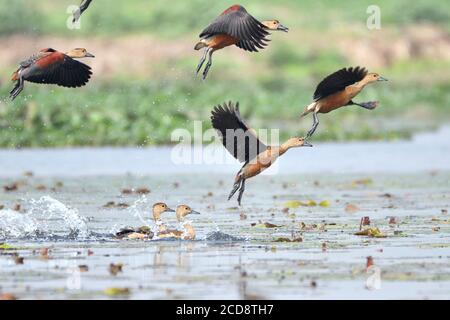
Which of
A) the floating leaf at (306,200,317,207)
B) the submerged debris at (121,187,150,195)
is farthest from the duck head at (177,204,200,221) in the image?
the submerged debris at (121,187,150,195)

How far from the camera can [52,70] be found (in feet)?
47.5

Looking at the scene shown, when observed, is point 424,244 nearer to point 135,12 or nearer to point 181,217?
point 181,217

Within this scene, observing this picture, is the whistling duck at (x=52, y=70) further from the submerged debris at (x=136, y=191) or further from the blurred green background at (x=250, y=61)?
the blurred green background at (x=250, y=61)

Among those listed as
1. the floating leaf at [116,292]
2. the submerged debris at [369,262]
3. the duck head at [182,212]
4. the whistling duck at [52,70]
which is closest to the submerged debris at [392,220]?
the duck head at [182,212]

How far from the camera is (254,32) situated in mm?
13750

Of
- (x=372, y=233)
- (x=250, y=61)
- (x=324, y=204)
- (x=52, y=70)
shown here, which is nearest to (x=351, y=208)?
(x=324, y=204)

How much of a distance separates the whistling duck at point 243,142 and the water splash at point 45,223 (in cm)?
187

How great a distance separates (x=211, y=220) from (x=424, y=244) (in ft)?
11.2

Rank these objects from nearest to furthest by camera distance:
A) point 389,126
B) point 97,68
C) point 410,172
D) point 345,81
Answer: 1. point 345,81
2. point 410,172
3. point 389,126
4. point 97,68

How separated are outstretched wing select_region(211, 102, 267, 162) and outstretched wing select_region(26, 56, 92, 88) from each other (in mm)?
1627

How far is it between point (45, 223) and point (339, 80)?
410 cm

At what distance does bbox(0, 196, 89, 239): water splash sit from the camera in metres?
14.5

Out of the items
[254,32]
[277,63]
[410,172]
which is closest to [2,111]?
[410,172]

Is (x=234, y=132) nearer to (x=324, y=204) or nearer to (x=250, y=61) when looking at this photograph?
(x=324, y=204)
